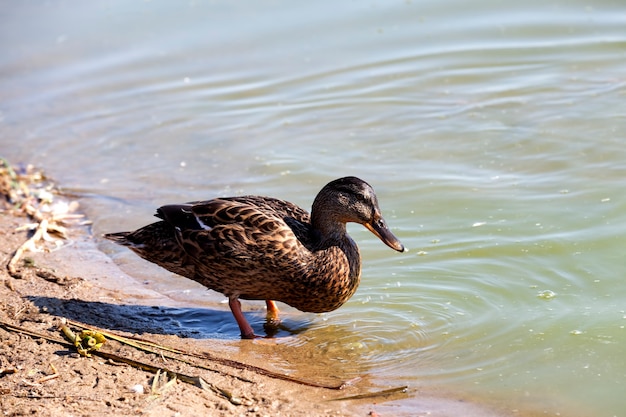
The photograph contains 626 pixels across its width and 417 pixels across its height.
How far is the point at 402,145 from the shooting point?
30.2ft

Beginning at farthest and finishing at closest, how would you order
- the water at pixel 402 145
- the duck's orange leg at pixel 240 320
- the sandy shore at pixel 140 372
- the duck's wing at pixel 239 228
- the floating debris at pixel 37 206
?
the floating debris at pixel 37 206 < the duck's orange leg at pixel 240 320 < the duck's wing at pixel 239 228 < the water at pixel 402 145 < the sandy shore at pixel 140 372

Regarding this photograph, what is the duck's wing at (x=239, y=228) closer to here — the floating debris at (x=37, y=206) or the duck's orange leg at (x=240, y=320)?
the duck's orange leg at (x=240, y=320)

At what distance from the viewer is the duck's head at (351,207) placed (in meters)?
6.14

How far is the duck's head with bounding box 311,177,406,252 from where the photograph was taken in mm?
6141

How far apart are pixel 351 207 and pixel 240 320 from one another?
1.04 meters

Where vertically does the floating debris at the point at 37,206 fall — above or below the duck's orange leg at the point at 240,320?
above

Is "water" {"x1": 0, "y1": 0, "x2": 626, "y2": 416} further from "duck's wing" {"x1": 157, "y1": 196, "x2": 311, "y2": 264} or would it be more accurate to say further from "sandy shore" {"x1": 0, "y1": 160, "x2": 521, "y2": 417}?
"duck's wing" {"x1": 157, "y1": 196, "x2": 311, "y2": 264}

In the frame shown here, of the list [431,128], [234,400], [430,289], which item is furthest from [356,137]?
[234,400]

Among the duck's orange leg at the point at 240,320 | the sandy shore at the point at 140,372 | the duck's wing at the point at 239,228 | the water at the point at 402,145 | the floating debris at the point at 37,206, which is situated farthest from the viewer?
the floating debris at the point at 37,206

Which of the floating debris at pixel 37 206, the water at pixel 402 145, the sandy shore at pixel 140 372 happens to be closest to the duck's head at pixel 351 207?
the water at pixel 402 145

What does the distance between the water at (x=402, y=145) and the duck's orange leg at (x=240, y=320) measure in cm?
18

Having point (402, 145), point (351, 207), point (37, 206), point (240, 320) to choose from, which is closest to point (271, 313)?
point (240, 320)

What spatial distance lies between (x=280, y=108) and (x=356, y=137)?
1.27 m

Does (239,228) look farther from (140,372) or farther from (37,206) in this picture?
(37,206)
